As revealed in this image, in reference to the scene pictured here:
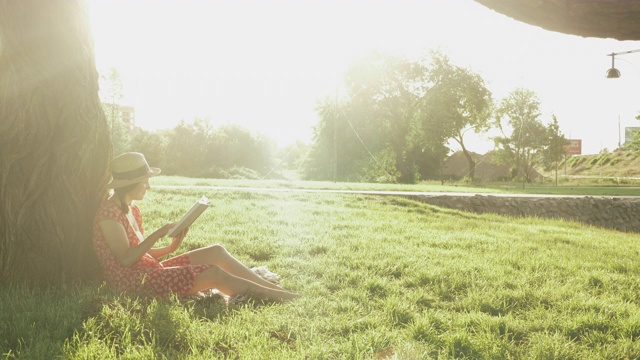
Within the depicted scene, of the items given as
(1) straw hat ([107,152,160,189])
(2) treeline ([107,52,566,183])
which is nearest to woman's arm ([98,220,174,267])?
(1) straw hat ([107,152,160,189])

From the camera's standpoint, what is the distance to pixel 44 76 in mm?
4199

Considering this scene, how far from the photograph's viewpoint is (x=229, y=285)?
447 cm

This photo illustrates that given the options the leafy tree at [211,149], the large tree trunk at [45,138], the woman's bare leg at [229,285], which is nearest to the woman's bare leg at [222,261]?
the woman's bare leg at [229,285]

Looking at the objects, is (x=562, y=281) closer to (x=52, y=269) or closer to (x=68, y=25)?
(x=52, y=269)

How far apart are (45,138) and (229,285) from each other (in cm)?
205

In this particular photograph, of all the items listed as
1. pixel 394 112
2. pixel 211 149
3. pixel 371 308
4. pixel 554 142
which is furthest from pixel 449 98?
pixel 371 308

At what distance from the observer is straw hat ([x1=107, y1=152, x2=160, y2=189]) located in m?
4.28

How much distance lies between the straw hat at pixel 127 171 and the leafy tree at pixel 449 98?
36078mm

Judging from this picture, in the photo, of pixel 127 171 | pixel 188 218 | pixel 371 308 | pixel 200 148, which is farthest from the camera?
pixel 200 148

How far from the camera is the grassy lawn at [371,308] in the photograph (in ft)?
11.5

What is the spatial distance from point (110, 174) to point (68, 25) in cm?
139

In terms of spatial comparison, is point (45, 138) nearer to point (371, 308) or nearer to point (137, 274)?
point (137, 274)

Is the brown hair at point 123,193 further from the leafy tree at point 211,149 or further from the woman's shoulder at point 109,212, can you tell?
the leafy tree at point 211,149

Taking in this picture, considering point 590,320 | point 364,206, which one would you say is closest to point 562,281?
point 590,320
